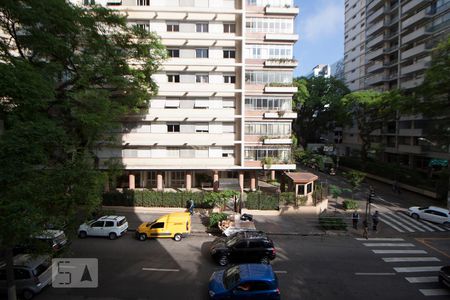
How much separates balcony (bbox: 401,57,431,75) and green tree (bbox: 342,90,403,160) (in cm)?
666

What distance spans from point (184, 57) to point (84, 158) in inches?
787

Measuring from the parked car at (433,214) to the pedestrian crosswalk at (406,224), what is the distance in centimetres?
41

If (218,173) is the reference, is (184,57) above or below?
above

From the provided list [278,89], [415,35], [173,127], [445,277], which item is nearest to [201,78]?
[173,127]

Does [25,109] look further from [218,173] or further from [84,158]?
[218,173]

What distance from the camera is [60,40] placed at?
14.8 meters

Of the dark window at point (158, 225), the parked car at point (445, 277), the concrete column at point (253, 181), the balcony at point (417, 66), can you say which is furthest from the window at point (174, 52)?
the balcony at point (417, 66)

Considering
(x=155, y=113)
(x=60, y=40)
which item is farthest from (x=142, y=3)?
(x=60, y=40)

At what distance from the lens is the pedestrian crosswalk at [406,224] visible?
22.2m

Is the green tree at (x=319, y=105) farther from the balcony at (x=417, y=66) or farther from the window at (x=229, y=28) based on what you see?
the window at (x=229, y=28)

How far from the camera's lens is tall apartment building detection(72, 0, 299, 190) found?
2905 cm

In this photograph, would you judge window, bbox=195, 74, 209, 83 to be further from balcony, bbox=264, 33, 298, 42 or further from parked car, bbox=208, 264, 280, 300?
parked car, bbox=208, 264, 280, 300

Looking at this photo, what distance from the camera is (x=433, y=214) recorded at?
2381cm

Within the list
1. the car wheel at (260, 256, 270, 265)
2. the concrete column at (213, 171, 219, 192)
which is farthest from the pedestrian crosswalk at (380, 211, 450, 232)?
the concrete column at (213, 171, 219, 192)
